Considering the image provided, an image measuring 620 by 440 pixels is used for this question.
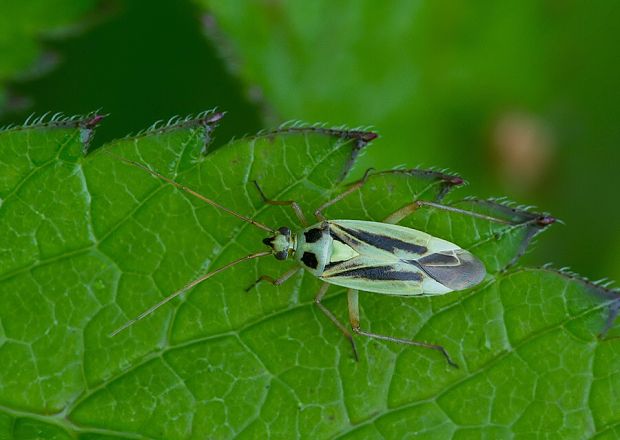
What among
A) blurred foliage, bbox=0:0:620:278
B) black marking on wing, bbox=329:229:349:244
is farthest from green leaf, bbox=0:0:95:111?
black marking on wing, bbox=329:229:349:244

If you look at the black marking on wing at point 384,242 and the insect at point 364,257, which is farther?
the black marking on wing at point 384,242

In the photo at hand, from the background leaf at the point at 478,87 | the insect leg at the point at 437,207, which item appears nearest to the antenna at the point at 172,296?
the insect leg at the point at 437,207

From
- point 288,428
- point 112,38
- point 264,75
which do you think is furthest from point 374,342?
point 112,38

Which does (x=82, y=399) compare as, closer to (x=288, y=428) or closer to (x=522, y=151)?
(x=288, y=428)

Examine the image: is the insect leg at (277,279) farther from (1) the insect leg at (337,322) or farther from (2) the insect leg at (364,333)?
(2) the insect leg at (364,333)

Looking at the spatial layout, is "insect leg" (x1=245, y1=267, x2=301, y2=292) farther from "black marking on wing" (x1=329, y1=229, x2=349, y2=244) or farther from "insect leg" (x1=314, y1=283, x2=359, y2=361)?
"black marking on wing" (x1=329, y1=229, x2=349, y2=244)

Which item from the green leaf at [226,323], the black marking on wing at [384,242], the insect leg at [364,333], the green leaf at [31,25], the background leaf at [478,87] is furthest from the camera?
the background leaf at [478,87]

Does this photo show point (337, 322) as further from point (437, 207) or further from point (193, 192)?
point (193, 192)
